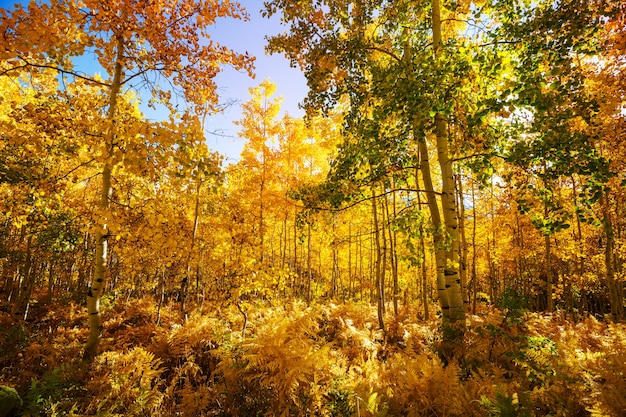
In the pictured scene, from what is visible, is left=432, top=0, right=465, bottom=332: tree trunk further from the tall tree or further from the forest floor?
the tall tree

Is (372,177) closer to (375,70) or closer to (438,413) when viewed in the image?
(375,70)

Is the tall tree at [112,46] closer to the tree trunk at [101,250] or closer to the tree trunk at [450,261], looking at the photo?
the tree trunk at [101,250]

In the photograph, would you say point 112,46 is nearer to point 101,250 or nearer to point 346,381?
point 101,250

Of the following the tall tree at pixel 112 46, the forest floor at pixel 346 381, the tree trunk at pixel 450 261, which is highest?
the tall tree at pixel 112 46

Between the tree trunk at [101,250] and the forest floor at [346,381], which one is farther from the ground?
the tree trunk at [101,250]

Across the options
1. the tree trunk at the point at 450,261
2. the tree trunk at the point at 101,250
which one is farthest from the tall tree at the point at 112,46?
the tree trunk at the point at 450,261

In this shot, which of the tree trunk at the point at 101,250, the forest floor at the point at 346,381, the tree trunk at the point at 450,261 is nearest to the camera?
the forest floor at the point at 346,381

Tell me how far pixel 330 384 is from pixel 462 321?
110 inches

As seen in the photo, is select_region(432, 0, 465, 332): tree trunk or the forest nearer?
the forest

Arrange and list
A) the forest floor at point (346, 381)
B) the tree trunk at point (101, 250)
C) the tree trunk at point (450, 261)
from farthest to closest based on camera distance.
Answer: the tree trunk at point (101, 250)
the tree trunk at point (450, 261)
the forest floor at point (346, 381)

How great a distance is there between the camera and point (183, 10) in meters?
5.43

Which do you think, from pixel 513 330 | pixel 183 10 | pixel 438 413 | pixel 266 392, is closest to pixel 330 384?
pixel 266 392

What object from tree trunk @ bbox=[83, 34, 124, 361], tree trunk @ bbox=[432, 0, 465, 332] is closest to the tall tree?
tree trunk @ bbox=[83, 34, 124, 361]

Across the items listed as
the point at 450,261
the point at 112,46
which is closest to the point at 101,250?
the point at 112,46
